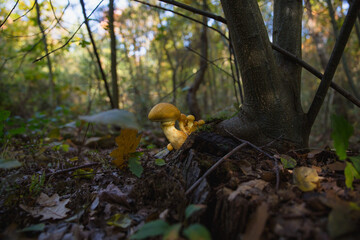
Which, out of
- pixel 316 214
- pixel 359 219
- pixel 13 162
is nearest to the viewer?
pixel 359 219

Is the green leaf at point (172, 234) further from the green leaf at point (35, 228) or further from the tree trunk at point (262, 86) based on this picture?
the tree trunk at point (262, 86)

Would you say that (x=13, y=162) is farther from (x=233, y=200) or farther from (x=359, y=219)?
(x=359, y=219)

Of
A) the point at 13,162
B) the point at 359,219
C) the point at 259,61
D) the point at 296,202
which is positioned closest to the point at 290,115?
the point at 259,61

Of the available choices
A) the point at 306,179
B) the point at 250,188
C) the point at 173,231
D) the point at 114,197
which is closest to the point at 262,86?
the point at 306,179

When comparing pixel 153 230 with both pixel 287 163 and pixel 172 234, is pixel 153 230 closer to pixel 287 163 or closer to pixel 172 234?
pixel 172 234

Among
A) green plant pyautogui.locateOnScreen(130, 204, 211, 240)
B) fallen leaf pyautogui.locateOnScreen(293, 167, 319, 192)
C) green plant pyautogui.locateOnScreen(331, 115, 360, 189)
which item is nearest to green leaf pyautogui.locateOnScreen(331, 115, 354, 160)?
green plant pyautogui.locateOnScreen(331, 115, 360, 189)

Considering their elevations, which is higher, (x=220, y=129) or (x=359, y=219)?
(x=220, y=129)

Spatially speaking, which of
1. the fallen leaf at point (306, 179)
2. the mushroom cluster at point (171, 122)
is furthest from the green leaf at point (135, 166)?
the fallen leaf at point (306, 179)

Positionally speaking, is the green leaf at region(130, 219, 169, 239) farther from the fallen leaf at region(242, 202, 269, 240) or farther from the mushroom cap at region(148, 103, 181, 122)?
the mushroom cap at region(148, 103, 181, 122)
